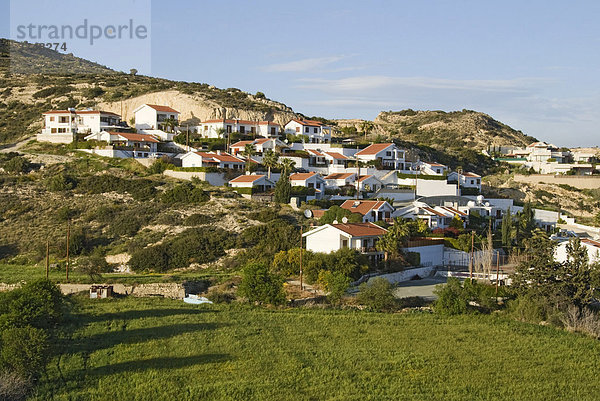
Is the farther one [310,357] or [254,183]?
[254,183]

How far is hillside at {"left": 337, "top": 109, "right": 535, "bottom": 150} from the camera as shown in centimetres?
13362

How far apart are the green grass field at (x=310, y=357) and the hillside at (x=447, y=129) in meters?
92.5

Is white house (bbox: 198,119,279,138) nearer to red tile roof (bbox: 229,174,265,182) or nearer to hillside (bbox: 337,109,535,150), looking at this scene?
red tile roof (bbox: 229,174,265,182)

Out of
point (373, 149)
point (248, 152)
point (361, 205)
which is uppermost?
point (373, 149)

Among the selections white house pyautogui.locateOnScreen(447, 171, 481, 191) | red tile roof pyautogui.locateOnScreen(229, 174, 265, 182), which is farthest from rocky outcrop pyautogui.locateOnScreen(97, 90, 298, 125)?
white house pyautogui.locateOnScreen(447, 171, 481, 191)

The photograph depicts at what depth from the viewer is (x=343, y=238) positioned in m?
49.5

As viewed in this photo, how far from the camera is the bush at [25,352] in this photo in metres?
25.3

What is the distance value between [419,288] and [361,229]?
7.20 metres

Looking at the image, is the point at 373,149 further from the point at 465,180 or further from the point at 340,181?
the point at 465,180

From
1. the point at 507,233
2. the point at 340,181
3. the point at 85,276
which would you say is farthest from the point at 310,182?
the point at 85,276

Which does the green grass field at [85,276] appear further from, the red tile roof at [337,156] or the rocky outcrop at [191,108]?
the rocky outcrop at [191,108]

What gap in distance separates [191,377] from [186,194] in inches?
1484

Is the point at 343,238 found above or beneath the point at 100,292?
above

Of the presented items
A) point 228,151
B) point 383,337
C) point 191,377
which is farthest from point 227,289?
point 228,151
